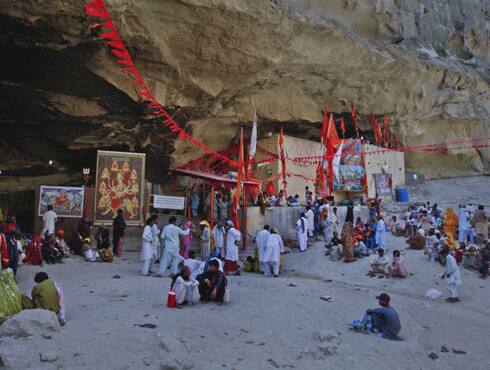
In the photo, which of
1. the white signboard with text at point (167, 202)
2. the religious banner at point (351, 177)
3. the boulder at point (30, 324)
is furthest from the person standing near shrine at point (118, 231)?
the religious banner at point (351, 177)

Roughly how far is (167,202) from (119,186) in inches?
64.9

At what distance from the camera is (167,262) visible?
10016mm

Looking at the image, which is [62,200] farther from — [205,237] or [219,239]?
[219,239]

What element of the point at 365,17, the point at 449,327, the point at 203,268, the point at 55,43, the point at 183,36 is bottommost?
the point at 449,327

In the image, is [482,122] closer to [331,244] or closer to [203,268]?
[331,244]

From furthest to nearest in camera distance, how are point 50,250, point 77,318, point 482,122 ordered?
point 482,122
point 50,250
point 77,318

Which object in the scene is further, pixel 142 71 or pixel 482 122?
pixel 482 122

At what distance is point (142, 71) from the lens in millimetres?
13211

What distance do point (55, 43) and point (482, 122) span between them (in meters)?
25.1

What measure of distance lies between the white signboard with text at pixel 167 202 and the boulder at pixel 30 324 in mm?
8260

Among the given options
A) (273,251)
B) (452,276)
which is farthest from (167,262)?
(452,276)

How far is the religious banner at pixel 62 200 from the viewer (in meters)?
12.9

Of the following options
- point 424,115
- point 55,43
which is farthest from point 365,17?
point 55,43

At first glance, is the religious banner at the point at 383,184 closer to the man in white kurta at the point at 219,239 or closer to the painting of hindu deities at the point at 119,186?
the man in white kurta at the point at 219,239
